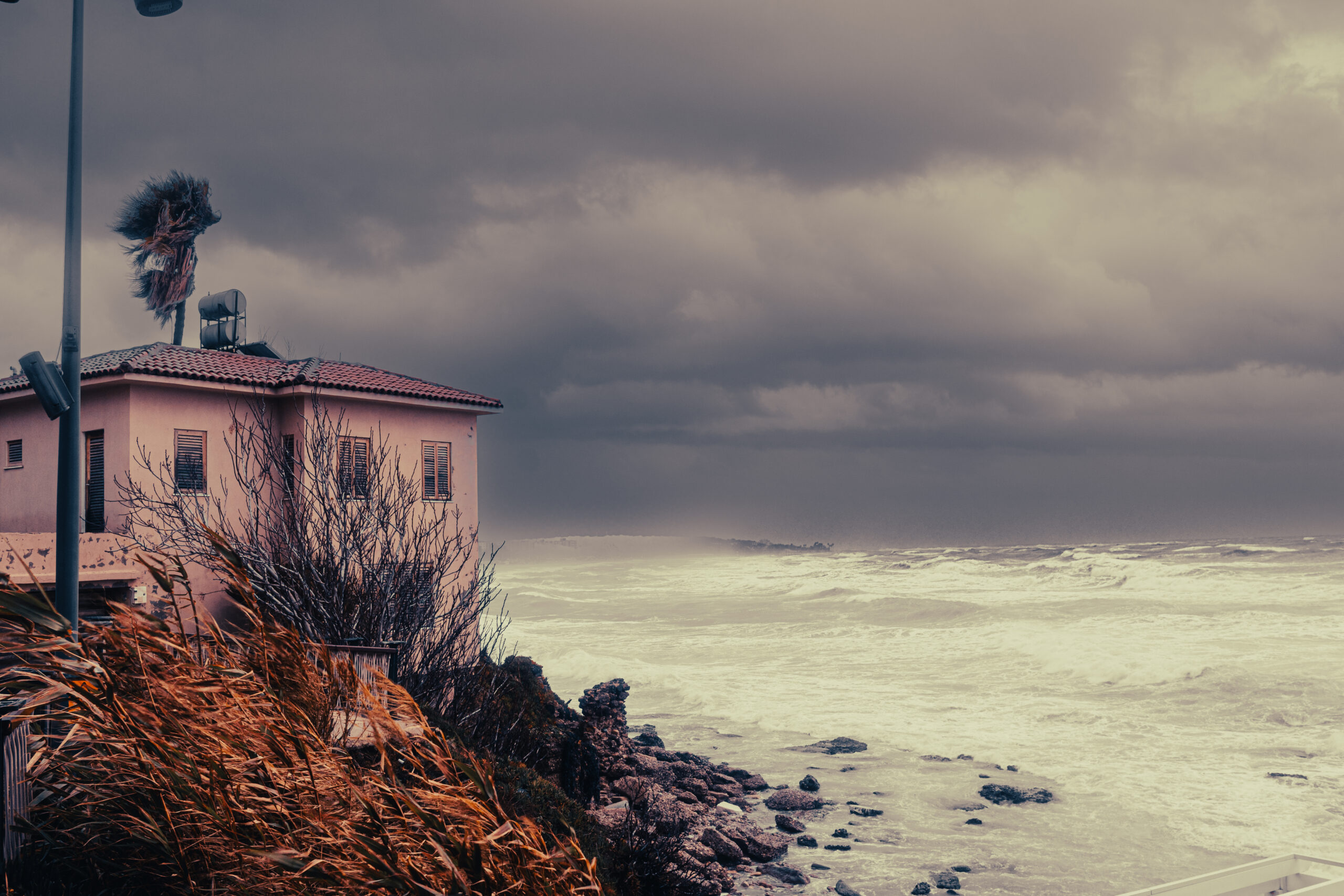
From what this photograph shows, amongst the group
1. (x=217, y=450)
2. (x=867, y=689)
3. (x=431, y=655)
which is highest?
(x=217, y=450)

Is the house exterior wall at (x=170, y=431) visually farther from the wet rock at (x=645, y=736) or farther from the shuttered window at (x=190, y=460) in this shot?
the wet rock at (x=645, y=736)

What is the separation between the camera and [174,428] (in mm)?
18781

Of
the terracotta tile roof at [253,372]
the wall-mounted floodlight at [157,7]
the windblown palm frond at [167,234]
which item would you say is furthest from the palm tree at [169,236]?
the wall-mounted floodlight at [157,7]

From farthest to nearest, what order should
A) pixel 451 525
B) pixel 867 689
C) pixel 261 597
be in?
1. pixel 867 689
2. pixel 451 525
3. pixel 261 597

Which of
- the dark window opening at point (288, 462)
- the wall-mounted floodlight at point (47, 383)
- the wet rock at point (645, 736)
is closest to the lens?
the wall-mounted floodlight at point (47, 383)

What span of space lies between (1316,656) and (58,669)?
40102 mm

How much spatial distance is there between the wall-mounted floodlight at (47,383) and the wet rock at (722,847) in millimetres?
10330

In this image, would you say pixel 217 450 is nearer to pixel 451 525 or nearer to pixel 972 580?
pixel 451 525

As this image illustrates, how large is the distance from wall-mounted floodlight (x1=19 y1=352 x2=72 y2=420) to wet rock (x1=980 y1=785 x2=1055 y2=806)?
17.4 metres

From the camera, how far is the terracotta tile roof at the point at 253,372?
18.8m

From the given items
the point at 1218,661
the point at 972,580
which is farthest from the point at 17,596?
the point at 972,580

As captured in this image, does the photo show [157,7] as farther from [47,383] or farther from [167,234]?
[167,234]

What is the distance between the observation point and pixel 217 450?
63.1ft

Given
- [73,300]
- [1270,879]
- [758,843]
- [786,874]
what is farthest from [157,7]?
[1270,879]
